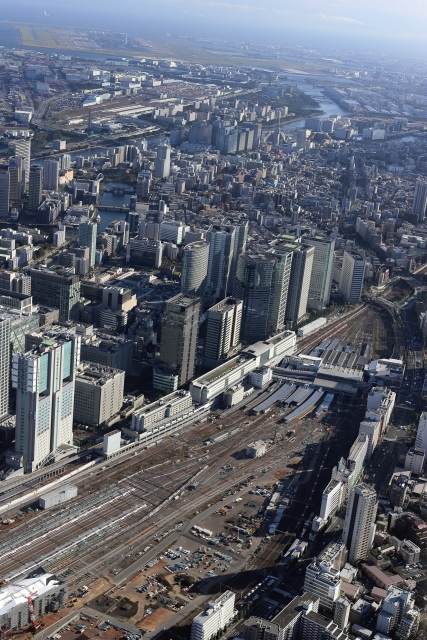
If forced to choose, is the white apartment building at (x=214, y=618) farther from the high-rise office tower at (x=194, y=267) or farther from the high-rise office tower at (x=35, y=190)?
the high-rise office tower at (x=35, y=190)

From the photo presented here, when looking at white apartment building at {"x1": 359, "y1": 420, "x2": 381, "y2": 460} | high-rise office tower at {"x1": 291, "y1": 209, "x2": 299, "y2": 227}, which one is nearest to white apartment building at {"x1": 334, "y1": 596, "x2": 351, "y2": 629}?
white apartment building at {"x1": 359, "y1": 420, "x2": 381, "y2": 460}

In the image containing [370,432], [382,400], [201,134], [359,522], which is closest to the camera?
[359,522]

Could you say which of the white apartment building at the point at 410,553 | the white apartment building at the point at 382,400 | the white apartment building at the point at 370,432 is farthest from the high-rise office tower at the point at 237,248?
the white apartment building at the point at 410,553

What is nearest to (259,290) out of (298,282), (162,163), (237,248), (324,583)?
(298,282)

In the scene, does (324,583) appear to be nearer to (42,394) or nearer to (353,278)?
(42,394)

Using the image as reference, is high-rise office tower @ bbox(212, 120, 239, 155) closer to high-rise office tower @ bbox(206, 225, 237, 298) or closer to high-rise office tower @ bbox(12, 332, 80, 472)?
high-rise office tower @ bbox(206, 225, 237, 298)
